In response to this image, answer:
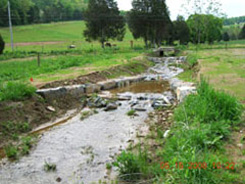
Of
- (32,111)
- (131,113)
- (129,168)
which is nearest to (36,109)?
(32,111)

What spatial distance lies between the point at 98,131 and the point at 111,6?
3724 centimetres

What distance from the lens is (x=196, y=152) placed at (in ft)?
14.2

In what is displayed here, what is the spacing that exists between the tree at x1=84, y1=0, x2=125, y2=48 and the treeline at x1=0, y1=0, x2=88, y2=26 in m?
30.6

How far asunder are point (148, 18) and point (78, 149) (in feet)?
124

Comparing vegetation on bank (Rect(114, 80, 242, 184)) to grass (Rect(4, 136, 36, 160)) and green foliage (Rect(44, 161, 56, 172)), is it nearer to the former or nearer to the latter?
green foliage (Rect(44, 161, 56, 172))

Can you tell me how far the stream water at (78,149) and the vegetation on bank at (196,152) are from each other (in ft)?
2.58

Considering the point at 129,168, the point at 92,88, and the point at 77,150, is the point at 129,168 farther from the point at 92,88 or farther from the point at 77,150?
the point at 92,88

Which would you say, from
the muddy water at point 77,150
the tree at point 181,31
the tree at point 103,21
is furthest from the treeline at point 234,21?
the muddy water at point 77,150

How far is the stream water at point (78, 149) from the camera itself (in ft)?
16.6

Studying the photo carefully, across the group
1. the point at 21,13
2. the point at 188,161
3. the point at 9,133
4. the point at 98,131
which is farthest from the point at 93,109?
the point at 21,13

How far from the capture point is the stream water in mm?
5070

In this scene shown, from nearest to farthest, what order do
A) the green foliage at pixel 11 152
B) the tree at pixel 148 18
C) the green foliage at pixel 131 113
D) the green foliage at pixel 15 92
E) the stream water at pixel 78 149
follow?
the stream water at pixel 78 149, the green foliage at pixel 11 152, the green foliage at pixel 15 92, the green foliage at pixel 131 113, the tree at pixel 148 18

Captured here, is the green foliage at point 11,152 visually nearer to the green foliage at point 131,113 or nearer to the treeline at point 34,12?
the green foliage at point 131,113

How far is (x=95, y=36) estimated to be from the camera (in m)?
41.4
